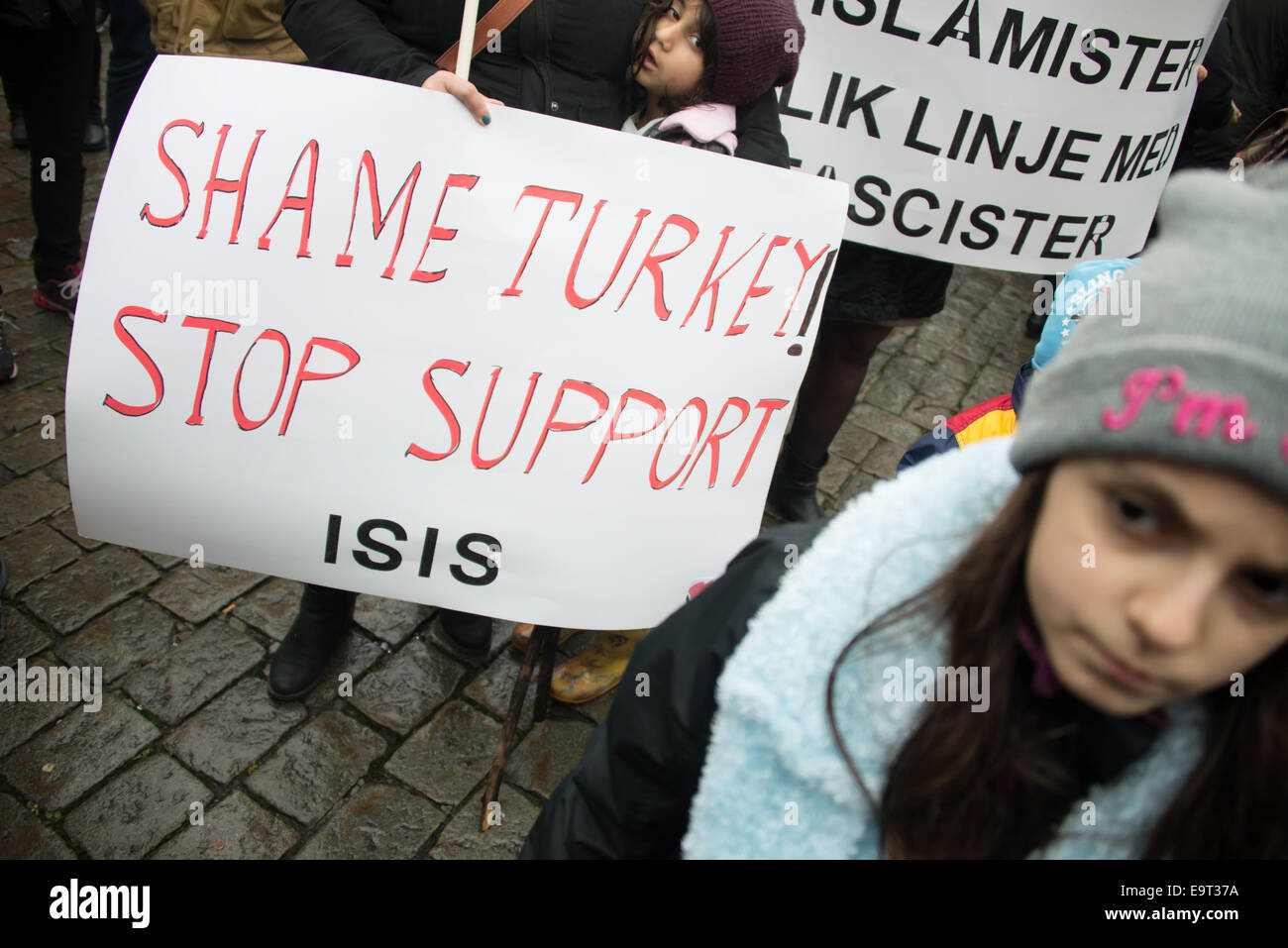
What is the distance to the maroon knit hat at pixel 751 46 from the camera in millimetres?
1760

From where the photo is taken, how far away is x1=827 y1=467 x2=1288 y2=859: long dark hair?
794 millimetres

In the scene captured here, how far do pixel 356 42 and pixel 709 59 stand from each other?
738 millimetres

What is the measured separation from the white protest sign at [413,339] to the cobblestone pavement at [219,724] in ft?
2.77

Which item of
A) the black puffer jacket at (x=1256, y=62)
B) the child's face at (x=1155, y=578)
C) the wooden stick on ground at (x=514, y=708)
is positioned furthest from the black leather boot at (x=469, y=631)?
the black puffer jacket at (x=1256, y=62)

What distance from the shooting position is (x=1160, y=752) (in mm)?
→ 837

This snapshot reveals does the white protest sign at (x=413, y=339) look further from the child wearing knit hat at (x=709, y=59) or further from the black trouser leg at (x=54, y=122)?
the black trouser leg at (x=54, y=122)

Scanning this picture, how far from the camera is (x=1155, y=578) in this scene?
676mm

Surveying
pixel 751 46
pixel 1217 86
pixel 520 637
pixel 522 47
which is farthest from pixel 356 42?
pixel 1217 86

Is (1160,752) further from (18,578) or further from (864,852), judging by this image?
(18,578)

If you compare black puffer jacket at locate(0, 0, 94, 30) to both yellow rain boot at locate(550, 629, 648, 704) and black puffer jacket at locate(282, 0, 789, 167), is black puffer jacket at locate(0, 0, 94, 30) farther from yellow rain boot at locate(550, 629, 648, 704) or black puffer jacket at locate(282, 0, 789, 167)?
yellow rain boot at locate(550, 629, 648, 704)

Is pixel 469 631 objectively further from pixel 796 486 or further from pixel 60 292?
pixel 60 292

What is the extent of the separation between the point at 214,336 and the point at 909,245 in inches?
77.8

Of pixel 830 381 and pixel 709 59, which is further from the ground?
pixel 709 59
